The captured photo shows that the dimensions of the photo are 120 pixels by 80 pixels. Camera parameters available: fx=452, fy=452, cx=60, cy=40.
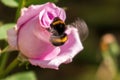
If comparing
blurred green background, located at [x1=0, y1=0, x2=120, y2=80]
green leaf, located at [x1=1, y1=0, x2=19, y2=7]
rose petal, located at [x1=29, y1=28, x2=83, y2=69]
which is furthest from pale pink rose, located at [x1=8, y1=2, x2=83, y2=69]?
blurred green background, located at [x1=0, y1=0, x2=120, y2=80]

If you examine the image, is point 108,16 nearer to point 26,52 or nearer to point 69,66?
point 69,66

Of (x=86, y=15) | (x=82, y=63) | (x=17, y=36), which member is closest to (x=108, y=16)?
(x=86, y=15)

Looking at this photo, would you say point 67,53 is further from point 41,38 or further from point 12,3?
point 12,3

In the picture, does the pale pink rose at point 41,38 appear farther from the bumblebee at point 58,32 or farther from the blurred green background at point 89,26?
the blurred green background at point 89,26

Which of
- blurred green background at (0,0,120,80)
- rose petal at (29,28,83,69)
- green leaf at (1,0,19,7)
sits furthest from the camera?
blurred green background at (0,0,120,80)

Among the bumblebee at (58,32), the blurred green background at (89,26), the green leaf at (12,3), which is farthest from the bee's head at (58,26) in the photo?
the blurred green background at (89,26)

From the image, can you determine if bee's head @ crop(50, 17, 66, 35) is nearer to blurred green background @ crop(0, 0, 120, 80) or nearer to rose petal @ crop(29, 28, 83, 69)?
rose petal @ crop(29, 28, 83, 69)

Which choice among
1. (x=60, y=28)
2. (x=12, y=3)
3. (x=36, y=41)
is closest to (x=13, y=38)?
(x=36, y=41)
